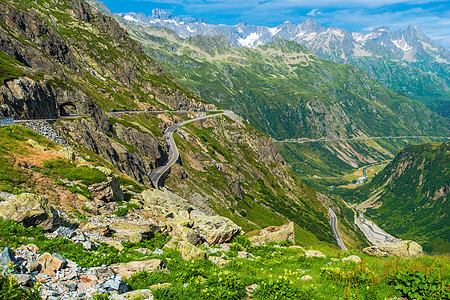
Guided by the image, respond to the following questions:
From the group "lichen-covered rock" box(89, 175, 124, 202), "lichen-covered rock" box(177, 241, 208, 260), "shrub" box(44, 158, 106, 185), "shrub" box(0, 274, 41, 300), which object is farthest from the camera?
"lichen-covered rock" box(89, 175, 124, 202)

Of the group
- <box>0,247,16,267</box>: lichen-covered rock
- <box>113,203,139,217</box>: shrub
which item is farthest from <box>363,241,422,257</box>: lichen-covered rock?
<box>0,247,16,267</box>: lichen-covered rock

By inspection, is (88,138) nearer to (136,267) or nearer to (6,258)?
(136,267)

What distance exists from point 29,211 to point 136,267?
354 inches

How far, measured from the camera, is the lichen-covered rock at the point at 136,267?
14.9m

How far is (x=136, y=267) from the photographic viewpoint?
610 inches

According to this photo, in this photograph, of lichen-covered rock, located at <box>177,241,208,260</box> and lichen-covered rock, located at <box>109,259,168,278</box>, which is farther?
lichen-covered rock, located at <box>177,241,208,260</box>

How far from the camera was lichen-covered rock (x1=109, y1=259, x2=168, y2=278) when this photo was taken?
1488 centimetres

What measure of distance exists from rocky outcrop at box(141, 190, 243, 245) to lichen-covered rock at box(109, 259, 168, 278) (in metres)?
10.4

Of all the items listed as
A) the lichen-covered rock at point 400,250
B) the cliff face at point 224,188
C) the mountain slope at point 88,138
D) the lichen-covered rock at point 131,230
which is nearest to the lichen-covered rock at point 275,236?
the lichen-covered rock at point 400,250

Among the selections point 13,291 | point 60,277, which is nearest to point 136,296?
point 60,277

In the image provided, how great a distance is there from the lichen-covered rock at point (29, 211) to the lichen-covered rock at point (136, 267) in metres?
7.21

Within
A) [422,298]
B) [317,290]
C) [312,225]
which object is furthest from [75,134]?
[312,225]

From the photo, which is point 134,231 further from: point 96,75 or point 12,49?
point 96,75

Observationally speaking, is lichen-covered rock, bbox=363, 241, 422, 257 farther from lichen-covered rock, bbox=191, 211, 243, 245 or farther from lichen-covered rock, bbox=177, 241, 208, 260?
lichen-covered rock, bbox=177, 241, 208, 260
